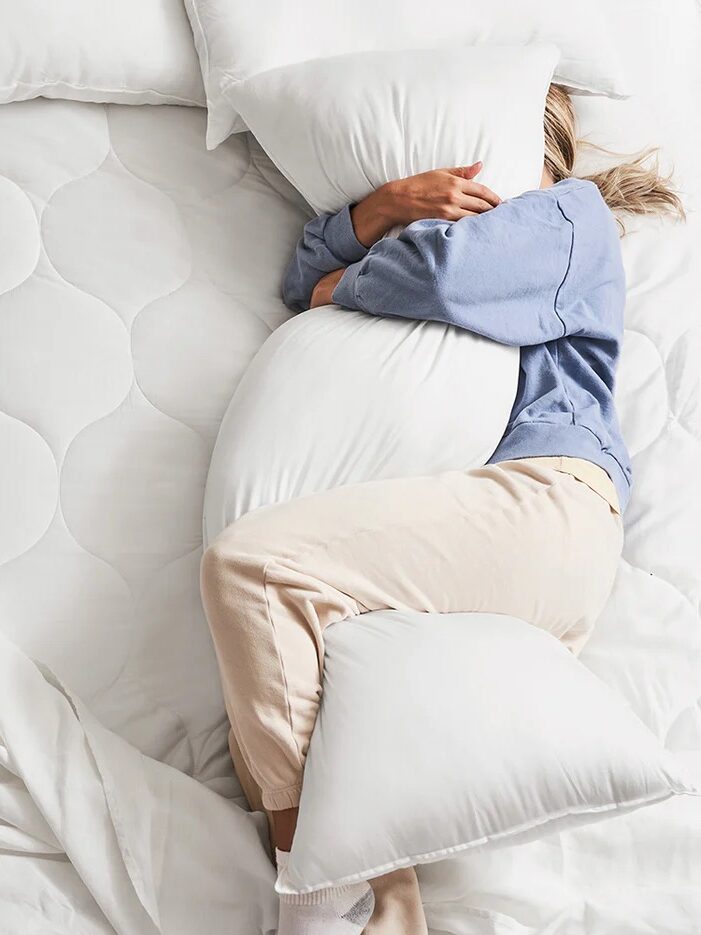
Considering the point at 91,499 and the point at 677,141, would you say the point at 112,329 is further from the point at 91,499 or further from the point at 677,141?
the point at 677,141

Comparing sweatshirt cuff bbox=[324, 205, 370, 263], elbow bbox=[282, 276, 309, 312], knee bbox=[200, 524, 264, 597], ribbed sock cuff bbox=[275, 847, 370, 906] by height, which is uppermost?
A: sweatshirt cuff bbox=[324, 205, 370, 263]

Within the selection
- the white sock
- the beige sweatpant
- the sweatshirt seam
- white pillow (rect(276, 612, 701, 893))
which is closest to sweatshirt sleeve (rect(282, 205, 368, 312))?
the sweatshirt seam

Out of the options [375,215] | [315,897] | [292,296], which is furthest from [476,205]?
[315,897]

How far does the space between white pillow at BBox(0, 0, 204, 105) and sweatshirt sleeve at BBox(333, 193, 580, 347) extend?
41 centimetres

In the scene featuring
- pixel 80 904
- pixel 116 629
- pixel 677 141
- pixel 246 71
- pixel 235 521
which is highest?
pixel 246 71

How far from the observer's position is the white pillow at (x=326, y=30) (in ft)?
4.29

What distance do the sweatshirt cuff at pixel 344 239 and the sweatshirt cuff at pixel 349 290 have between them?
50 millimetres

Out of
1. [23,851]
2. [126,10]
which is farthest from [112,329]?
[23,851]

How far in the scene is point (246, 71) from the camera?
51.4 inches

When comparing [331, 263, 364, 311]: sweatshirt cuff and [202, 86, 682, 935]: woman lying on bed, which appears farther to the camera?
[331, 263, 364, 311]: sweatshirt cuff

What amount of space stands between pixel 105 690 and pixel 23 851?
18 cm

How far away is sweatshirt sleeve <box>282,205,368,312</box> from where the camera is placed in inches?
50.1

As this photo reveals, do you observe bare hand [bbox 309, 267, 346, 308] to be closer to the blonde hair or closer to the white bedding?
the white bedding

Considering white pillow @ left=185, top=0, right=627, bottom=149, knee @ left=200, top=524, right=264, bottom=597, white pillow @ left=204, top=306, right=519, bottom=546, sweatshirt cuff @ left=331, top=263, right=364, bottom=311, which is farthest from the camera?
white pillow @ left=185, top=0, right=627, bottom=149
